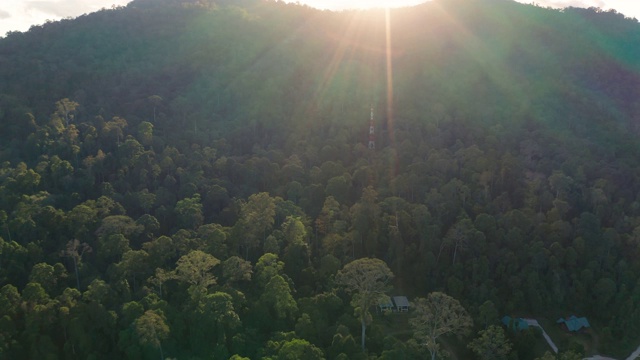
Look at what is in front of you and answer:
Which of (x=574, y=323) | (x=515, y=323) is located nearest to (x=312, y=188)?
(x=515, y=323)

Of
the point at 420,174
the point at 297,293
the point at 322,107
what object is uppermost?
the point at 322,107

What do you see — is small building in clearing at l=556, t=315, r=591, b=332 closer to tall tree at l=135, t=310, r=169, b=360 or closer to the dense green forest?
the dense green forest

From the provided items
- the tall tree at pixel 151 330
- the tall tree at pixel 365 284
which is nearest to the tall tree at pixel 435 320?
the tall tree at pixel 365 284

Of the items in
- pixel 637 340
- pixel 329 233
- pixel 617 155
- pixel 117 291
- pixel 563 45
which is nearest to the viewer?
pixel 117 291

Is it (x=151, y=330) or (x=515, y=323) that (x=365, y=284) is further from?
(x=151, y=330)

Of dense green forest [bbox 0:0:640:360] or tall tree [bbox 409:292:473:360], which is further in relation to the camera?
dense green forest [bbox 0:0:640:360]

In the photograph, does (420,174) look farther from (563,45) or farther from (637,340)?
(563,45)

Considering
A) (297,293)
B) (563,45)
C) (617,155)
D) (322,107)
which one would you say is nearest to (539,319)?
(297,293)

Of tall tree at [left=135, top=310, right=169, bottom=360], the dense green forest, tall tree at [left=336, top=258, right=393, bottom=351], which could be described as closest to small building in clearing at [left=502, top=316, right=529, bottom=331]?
the dense green forest
